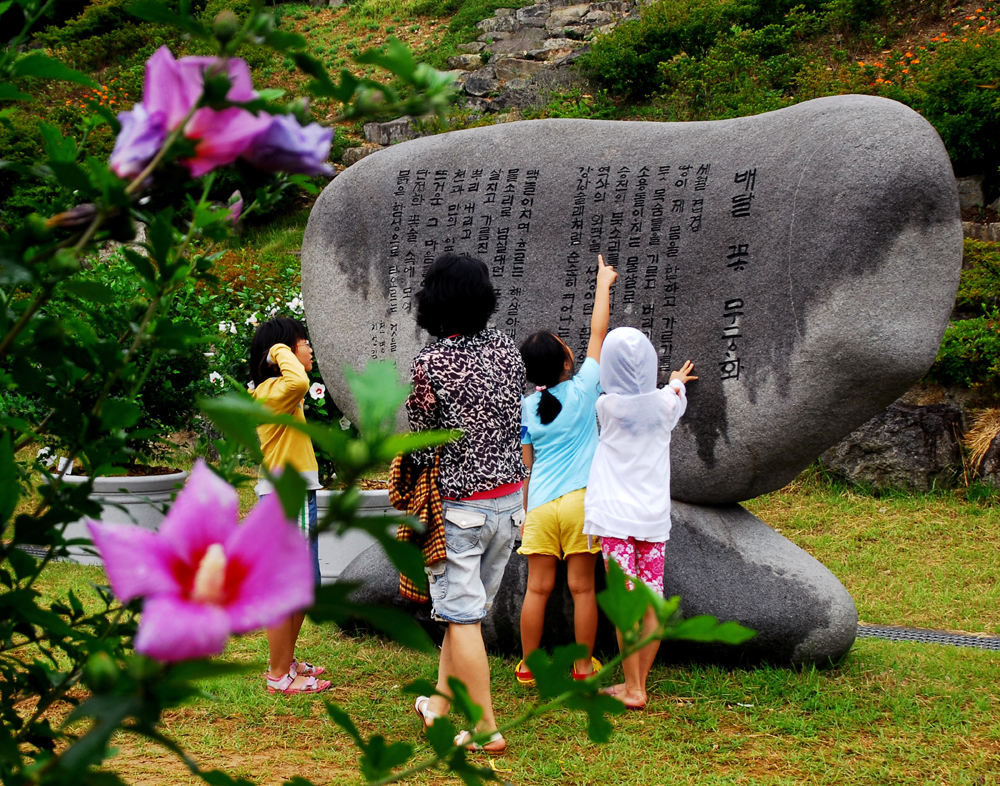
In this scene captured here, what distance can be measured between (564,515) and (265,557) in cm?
263

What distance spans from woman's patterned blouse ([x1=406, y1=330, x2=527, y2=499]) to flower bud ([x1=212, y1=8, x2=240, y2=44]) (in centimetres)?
179

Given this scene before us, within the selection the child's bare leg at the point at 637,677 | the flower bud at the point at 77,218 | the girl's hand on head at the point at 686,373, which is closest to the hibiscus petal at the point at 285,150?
the flower bud at the point at 77,218

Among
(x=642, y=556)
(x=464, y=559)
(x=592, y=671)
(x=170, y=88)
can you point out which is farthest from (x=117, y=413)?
(x=592, y=671)

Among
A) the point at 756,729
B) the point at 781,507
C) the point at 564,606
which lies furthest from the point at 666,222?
the point at 781,507

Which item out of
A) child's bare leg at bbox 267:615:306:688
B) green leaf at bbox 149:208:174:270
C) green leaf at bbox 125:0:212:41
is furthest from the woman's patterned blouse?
green leaf at bbox 125:0:212:41

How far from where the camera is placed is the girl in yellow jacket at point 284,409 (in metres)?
2.89

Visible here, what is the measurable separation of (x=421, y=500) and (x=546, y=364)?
2.44 ft

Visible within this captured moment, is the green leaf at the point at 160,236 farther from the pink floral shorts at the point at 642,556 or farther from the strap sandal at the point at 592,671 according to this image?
the strap sandal at the point at 592,671

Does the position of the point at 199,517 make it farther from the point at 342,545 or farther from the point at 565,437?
the point at 342,545

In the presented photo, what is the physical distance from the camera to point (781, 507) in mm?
5434

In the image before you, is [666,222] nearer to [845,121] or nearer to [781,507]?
[845,121]

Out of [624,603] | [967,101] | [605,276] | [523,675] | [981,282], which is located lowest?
[523,675]

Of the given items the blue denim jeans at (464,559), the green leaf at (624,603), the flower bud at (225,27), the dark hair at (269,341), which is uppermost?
the flower bud at (225,27)

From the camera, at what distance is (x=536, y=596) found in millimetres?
3035
